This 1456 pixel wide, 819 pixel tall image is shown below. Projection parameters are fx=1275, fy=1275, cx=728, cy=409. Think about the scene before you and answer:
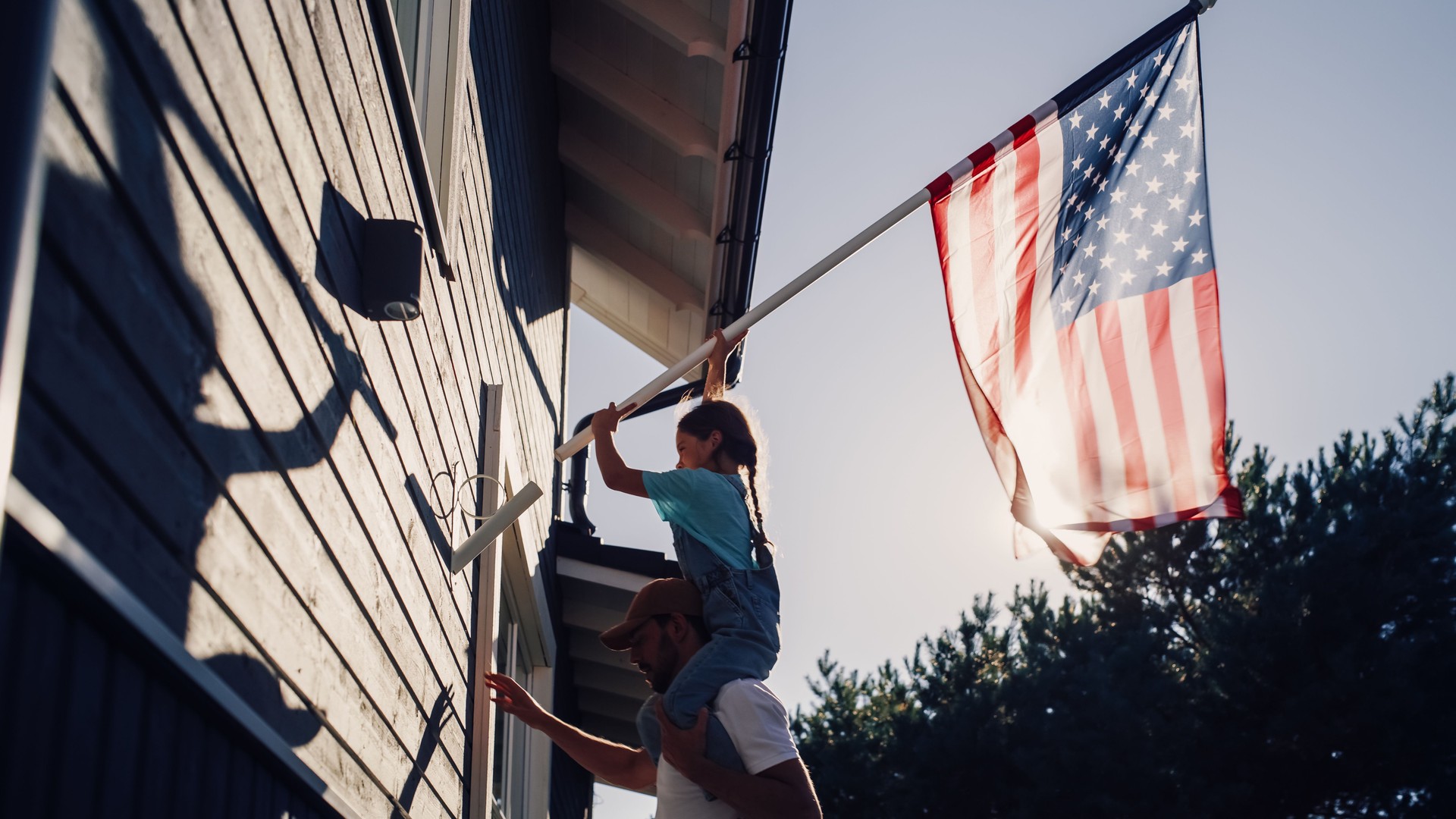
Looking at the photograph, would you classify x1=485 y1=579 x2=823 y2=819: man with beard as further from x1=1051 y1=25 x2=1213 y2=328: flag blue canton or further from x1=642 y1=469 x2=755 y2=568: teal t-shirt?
x1=1051 y1=25 x2=1213 y2=328: flag blue canton

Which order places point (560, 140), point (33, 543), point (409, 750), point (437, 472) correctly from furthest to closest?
point (560, 140) → point (437, 472) → point (409, 750) → point (33, 543)

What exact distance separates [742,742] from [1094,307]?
2.27 m

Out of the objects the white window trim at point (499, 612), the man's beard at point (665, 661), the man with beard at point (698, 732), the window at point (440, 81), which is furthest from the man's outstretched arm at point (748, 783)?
the window at point (440, 81)

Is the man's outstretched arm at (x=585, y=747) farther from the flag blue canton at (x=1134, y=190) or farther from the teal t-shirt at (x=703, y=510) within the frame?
the flag blue canton at (x=1134, y=190)

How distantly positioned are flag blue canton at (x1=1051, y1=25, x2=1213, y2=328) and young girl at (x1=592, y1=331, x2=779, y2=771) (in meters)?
1.44

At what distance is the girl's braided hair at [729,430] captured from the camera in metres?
4.12

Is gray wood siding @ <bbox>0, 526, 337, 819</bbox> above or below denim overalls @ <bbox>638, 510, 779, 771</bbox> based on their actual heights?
below

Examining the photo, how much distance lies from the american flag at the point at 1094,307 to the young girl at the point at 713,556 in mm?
983

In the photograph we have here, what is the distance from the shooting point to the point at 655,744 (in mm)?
3703

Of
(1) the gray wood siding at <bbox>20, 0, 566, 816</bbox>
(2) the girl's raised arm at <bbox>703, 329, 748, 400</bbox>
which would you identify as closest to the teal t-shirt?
(2) the girl's raised arm at <bbox>703, 329, 748, 400</bbox>

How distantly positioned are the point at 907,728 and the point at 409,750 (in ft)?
57.4

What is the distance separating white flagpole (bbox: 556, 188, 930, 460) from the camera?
392cm

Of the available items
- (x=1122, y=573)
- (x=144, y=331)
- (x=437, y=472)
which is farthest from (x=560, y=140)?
(x=1122, y=573)

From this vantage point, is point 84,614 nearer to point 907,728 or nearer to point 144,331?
point 144,331
